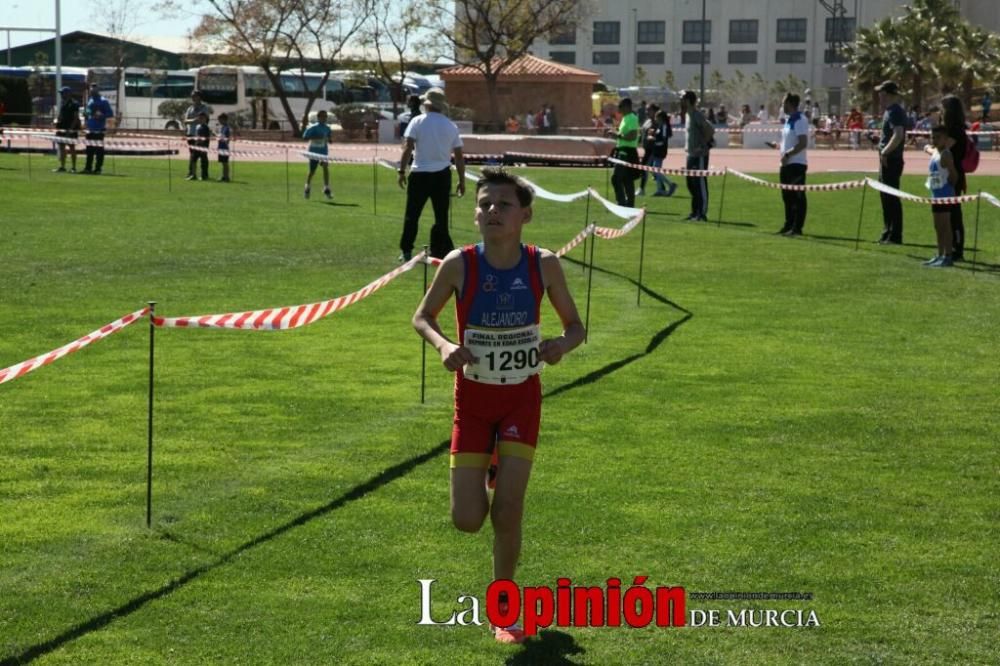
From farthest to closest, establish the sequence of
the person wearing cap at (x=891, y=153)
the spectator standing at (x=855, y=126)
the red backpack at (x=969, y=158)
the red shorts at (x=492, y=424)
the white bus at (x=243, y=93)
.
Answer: the white bus at (x=243, y=93), the spectator standing at (x=855, y=126), the person wearing cap at (x=891, y=153), the red backpack at (x=969, y=158), the red shorts at (x=492, y=424)

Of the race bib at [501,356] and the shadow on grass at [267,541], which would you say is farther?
the race bib at [501,356]

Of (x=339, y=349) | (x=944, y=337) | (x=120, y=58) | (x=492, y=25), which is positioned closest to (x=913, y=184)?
(x=944, y=337)

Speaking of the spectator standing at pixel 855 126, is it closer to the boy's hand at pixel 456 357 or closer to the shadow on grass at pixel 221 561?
the shadow on grass at pixel 221 561

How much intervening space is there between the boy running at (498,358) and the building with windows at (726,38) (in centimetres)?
9775

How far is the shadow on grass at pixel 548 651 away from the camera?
547 centimetres

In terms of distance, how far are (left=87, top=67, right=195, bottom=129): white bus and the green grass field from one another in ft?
196

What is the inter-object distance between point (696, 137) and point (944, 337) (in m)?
12.6

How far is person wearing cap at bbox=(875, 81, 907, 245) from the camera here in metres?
20.8

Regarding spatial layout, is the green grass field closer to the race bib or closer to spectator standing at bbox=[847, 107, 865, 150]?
the race bib

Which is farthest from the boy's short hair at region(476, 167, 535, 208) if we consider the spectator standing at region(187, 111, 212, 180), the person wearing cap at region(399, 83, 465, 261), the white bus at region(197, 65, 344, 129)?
the white bus at region(197, 65, 344, 129)

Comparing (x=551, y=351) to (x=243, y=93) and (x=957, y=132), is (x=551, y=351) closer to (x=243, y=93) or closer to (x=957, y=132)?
(x=957, y=132)

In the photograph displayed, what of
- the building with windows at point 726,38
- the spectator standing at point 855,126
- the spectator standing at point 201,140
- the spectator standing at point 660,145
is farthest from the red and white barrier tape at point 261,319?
the building with windows at point 726,38

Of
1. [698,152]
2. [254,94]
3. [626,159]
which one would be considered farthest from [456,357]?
[254,94]

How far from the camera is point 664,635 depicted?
5789mm
